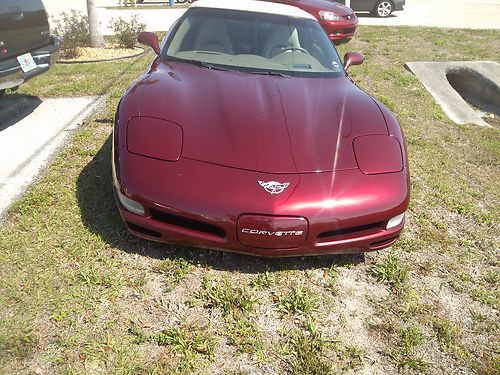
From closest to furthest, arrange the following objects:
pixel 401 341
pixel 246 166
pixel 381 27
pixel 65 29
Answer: pixel 401 341, pixel 246 166, pixel 65 29, pixel 381 27

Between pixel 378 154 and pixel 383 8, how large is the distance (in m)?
12.9


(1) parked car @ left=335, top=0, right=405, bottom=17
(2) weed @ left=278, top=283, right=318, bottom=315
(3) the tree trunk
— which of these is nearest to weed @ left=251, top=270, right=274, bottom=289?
(2) weed @ left=278, top=283, right=318, bottom=315

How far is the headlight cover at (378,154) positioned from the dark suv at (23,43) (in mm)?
3626

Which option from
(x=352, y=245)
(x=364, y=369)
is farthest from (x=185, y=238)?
(x=364, y=369)

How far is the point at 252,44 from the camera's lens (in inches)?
134

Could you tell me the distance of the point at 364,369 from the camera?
1.88 m

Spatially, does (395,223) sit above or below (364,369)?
above

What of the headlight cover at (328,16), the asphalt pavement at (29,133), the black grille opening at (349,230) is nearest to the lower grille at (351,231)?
the black grille opening at (349,230)

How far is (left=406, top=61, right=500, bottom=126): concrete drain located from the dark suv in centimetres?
564

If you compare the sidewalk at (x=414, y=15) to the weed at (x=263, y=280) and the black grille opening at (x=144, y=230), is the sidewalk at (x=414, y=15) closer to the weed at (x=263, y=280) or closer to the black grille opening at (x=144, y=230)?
the black grille opening at (x=144, y=230)

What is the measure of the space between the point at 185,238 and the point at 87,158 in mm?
1891

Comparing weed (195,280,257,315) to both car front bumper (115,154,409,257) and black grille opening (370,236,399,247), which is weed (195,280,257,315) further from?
black grille opening (370,236,399,247)

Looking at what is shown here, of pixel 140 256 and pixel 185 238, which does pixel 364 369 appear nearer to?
pixel 185 238

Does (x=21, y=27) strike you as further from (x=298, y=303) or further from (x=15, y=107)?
(x=298, y=303)
